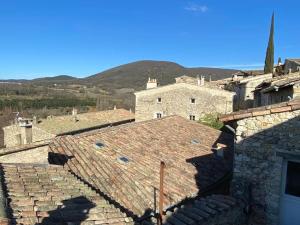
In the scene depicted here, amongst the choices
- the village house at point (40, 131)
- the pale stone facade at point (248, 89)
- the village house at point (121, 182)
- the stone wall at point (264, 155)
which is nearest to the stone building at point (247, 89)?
the pale stone facade at point (248, 89)

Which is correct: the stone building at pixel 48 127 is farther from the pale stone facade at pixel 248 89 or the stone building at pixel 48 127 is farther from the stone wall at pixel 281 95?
the stone wall at pixel 281 95

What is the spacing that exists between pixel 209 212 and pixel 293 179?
209cm

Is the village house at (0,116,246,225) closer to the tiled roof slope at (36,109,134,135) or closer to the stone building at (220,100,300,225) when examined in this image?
the stone building at (220,100,300,225)

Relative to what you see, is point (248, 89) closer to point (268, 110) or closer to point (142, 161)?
point (142, 161)

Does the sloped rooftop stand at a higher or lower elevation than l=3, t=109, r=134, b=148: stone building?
higher

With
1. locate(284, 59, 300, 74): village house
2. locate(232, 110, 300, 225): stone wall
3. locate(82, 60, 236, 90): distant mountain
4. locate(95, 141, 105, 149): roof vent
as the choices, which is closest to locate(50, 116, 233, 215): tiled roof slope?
locate(95, 141, 105, 149): roof vent

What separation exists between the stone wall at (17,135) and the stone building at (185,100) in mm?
8287

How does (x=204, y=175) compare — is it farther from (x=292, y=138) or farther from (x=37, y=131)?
(x=37, y=131)

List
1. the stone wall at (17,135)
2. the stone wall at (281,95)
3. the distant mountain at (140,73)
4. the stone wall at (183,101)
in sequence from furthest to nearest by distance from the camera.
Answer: the distant mountain at (140,73)
the stone wall at (17,135)
the stone wall at (183,101)
the stone wall at (281,95)

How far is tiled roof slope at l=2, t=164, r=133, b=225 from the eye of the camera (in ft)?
18.6

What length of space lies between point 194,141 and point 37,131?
17930 millimetres

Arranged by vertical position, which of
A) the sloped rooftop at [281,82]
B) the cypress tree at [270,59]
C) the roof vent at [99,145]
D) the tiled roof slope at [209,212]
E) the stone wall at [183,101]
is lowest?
the tiled roof slope at [209,212]

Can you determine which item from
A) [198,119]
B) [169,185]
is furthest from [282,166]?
[198,119]

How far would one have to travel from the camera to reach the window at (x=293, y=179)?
7.18 meters
